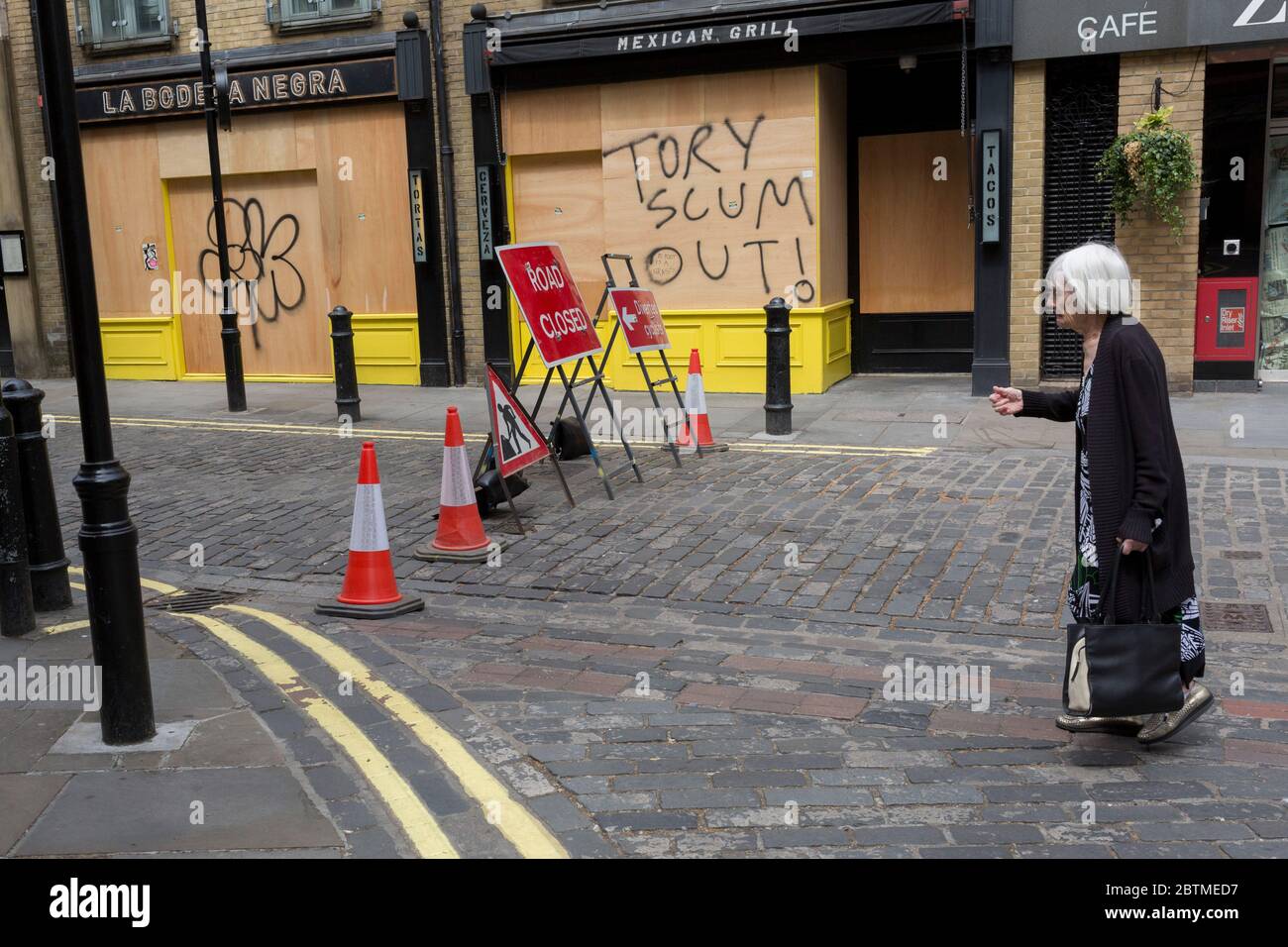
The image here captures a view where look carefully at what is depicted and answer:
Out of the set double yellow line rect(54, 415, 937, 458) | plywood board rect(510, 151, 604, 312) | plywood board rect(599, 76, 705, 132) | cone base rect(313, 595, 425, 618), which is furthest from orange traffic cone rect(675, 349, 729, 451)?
cone base rect(313, 595, 425, 618)

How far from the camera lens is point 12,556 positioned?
6.13 metres

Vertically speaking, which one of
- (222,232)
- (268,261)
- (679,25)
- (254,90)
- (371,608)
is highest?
(679,25)

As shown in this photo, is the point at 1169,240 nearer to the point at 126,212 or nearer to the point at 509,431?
the point at 509,431

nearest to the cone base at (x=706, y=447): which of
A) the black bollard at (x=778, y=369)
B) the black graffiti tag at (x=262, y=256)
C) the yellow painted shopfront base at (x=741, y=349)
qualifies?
the black bollard at (x=778, y=369)

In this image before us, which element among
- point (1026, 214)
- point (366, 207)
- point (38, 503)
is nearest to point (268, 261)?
point (366, 207)

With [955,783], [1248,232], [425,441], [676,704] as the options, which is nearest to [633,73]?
[425,441]

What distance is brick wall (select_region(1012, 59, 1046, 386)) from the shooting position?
12.6 meters

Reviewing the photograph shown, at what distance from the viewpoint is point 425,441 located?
11.8m

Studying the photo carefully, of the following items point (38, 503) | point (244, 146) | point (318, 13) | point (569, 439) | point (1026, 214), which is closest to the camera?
point (38, 503)

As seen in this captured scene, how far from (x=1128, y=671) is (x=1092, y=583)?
0.42m

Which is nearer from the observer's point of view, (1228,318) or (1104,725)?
(1104,725)

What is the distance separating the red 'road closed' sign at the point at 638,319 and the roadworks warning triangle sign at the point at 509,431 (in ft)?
4.97

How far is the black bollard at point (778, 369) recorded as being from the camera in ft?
35.9

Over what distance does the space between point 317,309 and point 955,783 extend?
13.4 m
